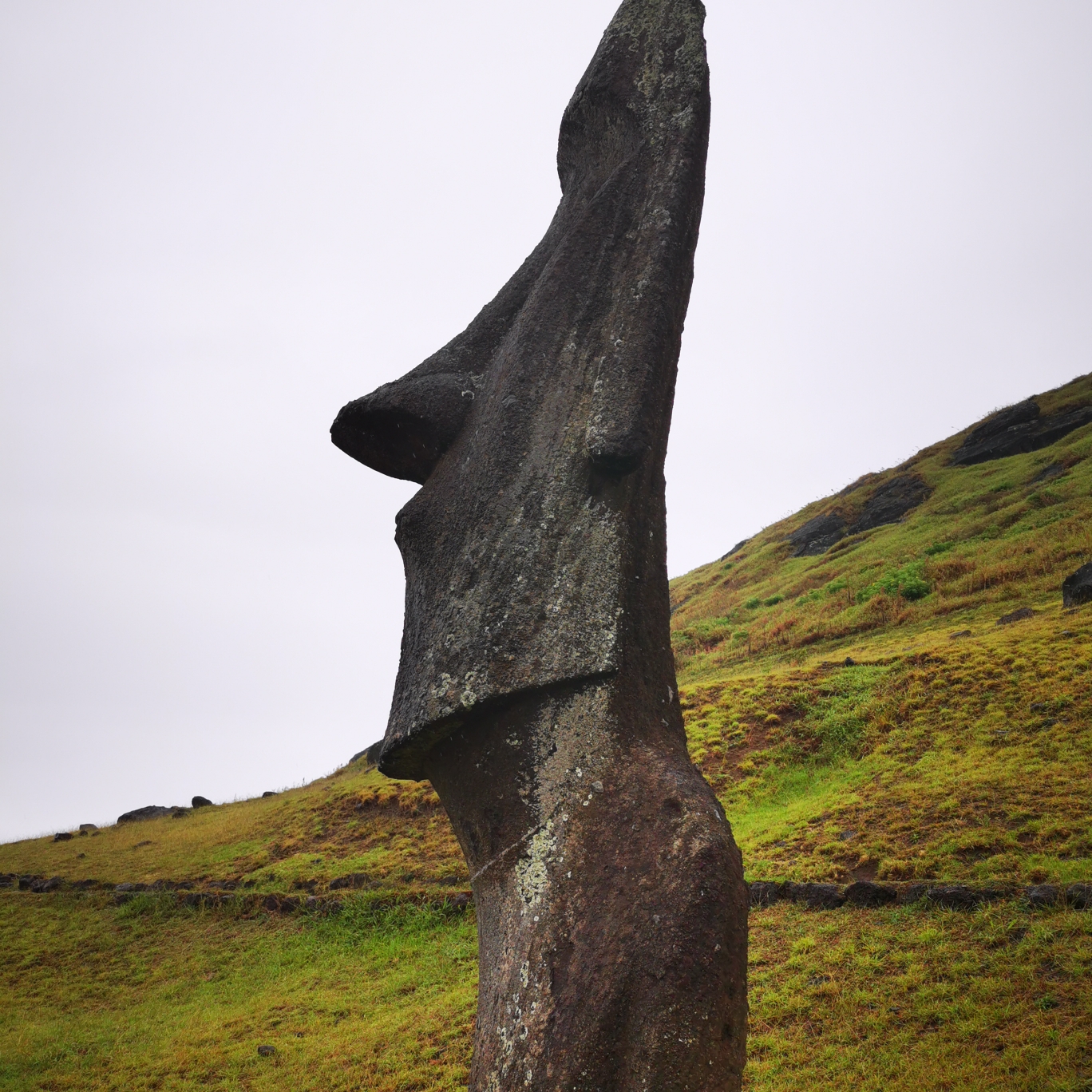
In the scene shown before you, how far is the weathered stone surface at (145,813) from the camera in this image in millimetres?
30969

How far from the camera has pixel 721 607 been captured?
3869 centimetres

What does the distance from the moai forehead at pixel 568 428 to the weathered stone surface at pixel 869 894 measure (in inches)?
285

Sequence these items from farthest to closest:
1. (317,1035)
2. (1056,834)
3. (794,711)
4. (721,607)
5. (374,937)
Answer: (721,607)
(794,711)
(374,937)
(317,1035)
(1056,834)

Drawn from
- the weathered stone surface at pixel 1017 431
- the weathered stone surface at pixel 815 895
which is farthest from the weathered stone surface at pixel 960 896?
the weathered stone surface at pixel 1017 431

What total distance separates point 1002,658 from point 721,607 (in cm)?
2216

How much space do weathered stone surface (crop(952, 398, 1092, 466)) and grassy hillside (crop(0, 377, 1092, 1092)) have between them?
14456 millimetres

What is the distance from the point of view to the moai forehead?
3359 mm

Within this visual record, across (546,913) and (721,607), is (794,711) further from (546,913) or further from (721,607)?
(721,607)

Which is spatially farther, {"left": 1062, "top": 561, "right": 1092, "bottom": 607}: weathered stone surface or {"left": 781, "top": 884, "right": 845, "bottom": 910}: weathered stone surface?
{"left": 1062, "top": 561, "right": 1092, "bottom": 607}: weathered stone surface

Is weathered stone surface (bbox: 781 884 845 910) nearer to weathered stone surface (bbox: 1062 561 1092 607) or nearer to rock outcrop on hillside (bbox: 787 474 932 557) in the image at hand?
weathered stone surface (bbox: 1062 561 1092 607)

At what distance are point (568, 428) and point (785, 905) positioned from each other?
26.7ft

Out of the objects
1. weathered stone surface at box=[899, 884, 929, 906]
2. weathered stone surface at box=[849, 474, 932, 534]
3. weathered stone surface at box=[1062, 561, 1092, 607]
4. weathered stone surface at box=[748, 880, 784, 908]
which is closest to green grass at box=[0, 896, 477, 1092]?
weathered stone surface at box=[748, 880, 784, 908]

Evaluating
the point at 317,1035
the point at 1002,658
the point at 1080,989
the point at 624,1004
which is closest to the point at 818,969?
the point at 1080,989

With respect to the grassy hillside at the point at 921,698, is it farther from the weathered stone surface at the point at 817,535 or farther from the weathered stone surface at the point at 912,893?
the weathered stone surface at the point at 817,535
